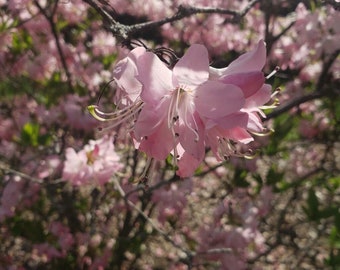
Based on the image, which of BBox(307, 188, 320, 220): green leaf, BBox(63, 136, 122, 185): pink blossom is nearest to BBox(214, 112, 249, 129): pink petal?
BBox(63, 136, 122, 185): pink blossom

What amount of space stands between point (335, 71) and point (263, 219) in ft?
3.69

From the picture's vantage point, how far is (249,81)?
2.54 ft

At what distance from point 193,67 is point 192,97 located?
6 cm

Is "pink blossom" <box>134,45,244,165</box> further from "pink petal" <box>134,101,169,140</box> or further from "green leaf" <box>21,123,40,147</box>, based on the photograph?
"green leaf" <box>21,123,40,147</box>

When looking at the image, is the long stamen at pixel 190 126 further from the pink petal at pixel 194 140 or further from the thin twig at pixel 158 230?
the thin twig at pixel 158 230

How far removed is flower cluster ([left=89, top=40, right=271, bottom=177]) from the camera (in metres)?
0.77

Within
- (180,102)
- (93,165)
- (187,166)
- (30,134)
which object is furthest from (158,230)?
(30,134)

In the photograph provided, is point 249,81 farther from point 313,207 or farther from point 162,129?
point 313,207

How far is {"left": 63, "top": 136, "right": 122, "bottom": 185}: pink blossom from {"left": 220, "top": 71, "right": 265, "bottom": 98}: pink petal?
3.98ft

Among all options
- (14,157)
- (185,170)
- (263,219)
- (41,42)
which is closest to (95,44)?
(41,42)

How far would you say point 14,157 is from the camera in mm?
2916

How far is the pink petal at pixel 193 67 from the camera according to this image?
784 millimetres

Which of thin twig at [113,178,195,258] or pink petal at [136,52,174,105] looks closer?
pink petal at [136,52,174,105]

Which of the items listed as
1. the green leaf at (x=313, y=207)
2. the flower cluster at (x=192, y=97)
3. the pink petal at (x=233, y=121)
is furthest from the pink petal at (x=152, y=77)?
the green leaf at (x=313, y=207)
